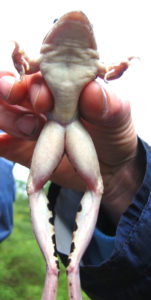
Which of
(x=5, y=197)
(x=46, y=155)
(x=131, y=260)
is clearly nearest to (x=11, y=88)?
(x=46, y=155)

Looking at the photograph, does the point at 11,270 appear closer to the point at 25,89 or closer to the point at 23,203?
the point at 23,203

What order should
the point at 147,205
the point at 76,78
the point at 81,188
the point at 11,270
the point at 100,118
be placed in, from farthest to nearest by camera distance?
the point at 11,270 < the point at 81,188 < the point at 147,205 < the point at 100,118 < the point at 76,78

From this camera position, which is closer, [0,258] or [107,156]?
[107,156]

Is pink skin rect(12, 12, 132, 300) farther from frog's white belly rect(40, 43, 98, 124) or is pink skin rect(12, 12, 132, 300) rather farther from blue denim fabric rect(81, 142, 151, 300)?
blue denim fabric rect(81, 142, 151, 300)

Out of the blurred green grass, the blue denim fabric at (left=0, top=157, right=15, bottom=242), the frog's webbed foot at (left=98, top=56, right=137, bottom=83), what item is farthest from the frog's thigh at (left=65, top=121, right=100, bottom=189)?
the blurred green grass

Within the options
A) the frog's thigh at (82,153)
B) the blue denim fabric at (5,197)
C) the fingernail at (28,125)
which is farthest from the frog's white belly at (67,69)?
the blue denim fabric at (5,197)

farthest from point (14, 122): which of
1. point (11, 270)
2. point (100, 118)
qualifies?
point (11, 270)

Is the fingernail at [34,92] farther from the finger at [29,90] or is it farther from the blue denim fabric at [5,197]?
the blue denim fabric at [5,197]
